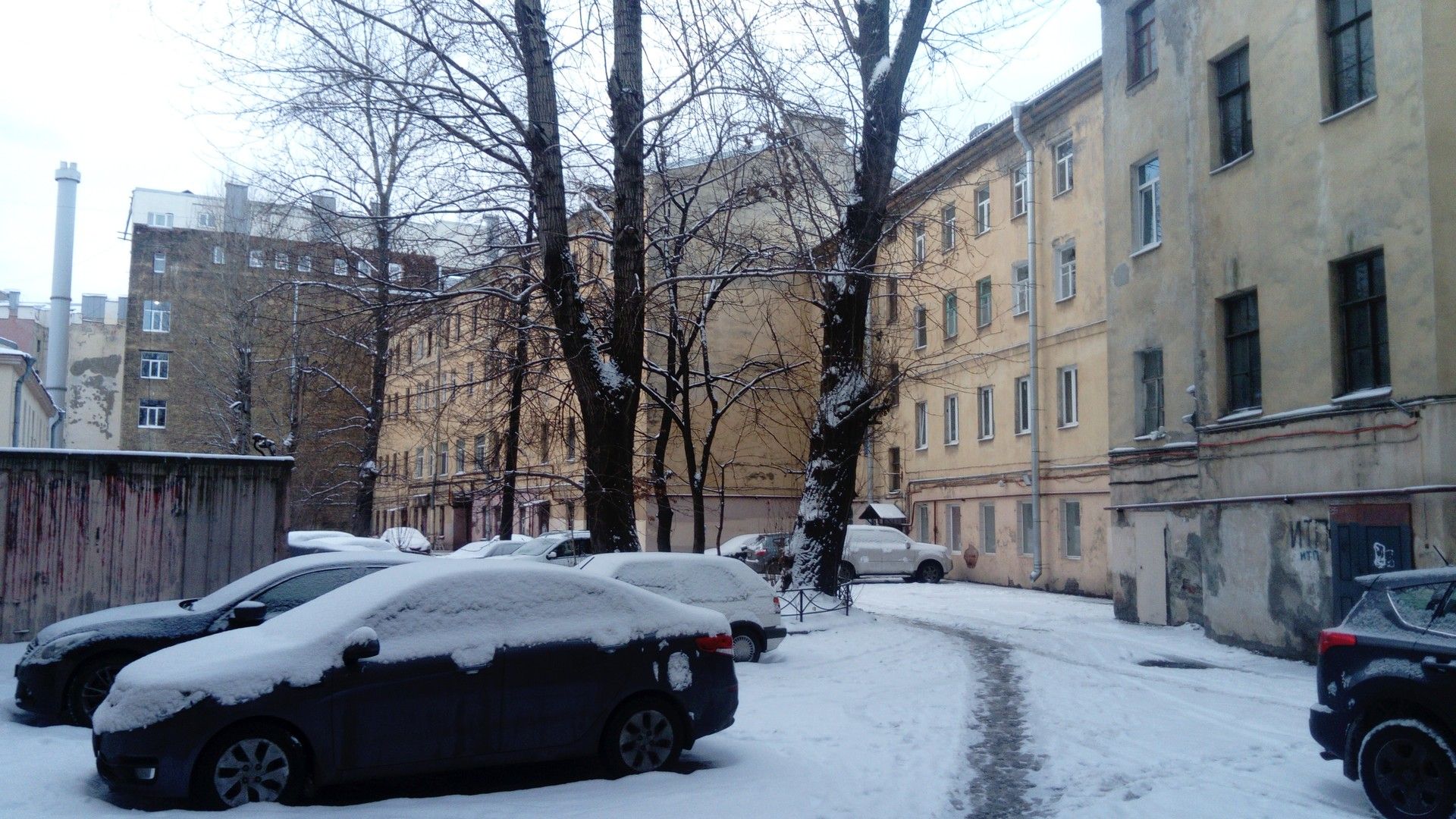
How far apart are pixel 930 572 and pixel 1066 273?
9.63 meters

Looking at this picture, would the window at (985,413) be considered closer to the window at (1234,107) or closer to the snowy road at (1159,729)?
the snowy road at (1159,729)

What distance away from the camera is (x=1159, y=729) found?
10367 millimetres

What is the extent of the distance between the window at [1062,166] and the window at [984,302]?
416cm

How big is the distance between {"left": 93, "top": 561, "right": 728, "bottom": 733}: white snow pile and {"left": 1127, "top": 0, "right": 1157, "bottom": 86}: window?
16.4 meters

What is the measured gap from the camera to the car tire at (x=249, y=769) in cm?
659

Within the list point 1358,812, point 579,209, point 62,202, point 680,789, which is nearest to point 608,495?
point 579,209

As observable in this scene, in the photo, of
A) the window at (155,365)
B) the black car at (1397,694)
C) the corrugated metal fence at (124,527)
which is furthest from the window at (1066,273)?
the window at (155,365)

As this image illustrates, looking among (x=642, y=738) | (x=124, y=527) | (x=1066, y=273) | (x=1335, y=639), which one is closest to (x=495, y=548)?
(x=124, y=527)

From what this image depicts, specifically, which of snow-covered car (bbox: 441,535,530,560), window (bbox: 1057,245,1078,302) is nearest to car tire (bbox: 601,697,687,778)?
snow-covered car (bbox: 441,535,530,560)

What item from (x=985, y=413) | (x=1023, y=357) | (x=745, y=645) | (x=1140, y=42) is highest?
(x=1140, y=42)

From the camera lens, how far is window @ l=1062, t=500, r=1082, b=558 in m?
29.4

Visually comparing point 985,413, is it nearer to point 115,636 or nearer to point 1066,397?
point 1066,397

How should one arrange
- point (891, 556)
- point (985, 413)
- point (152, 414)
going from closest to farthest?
1. point (891, 556)
2. point (985, 413)
3. point (152, 414)

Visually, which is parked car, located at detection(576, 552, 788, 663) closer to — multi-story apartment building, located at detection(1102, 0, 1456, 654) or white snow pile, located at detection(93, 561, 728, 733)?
white snow pile, located at detection(93, 561, 728, 733)
